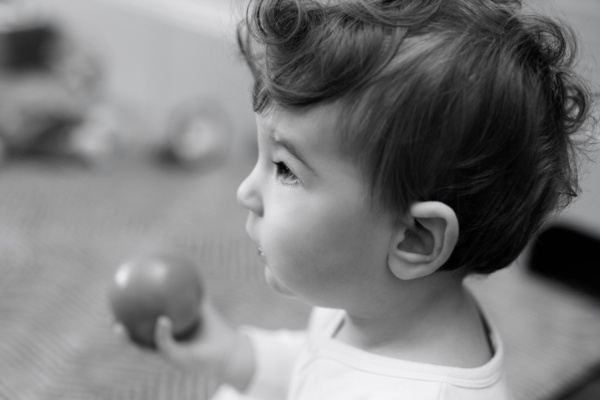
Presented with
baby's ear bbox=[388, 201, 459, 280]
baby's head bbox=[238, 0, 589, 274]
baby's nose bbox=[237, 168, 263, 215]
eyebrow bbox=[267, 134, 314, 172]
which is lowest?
baby's nose bbox=[237, 168, 263, 215]

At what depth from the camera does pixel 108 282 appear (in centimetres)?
136

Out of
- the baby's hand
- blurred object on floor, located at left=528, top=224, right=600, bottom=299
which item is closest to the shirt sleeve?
the baby's hand

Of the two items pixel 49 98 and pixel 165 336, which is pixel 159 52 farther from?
pixel 165 336

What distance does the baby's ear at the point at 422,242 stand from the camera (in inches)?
24.1

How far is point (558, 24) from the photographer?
26.0 inches

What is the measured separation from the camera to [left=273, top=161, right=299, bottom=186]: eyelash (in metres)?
0.64

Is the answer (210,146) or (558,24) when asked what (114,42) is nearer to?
(210,146)

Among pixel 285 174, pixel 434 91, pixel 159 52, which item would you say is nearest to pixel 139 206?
pixel 159 52

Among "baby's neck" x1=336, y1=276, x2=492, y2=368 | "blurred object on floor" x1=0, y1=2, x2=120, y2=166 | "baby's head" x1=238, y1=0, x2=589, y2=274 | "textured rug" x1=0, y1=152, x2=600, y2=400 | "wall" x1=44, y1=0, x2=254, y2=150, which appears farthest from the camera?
"wall" x1=44, y1=0, x2=254, y2=150

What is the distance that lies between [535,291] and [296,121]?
99 cm

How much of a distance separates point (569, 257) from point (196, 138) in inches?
36.7

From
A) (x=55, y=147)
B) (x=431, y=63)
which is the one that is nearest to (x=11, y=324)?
(x=55, y=147)

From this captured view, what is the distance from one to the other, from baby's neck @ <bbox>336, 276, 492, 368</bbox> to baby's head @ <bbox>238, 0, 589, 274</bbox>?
3.2 inches

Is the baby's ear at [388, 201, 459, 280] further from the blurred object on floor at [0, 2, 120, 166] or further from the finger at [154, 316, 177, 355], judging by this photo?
the blurred object on floor at [0, 2, 120, 166]
